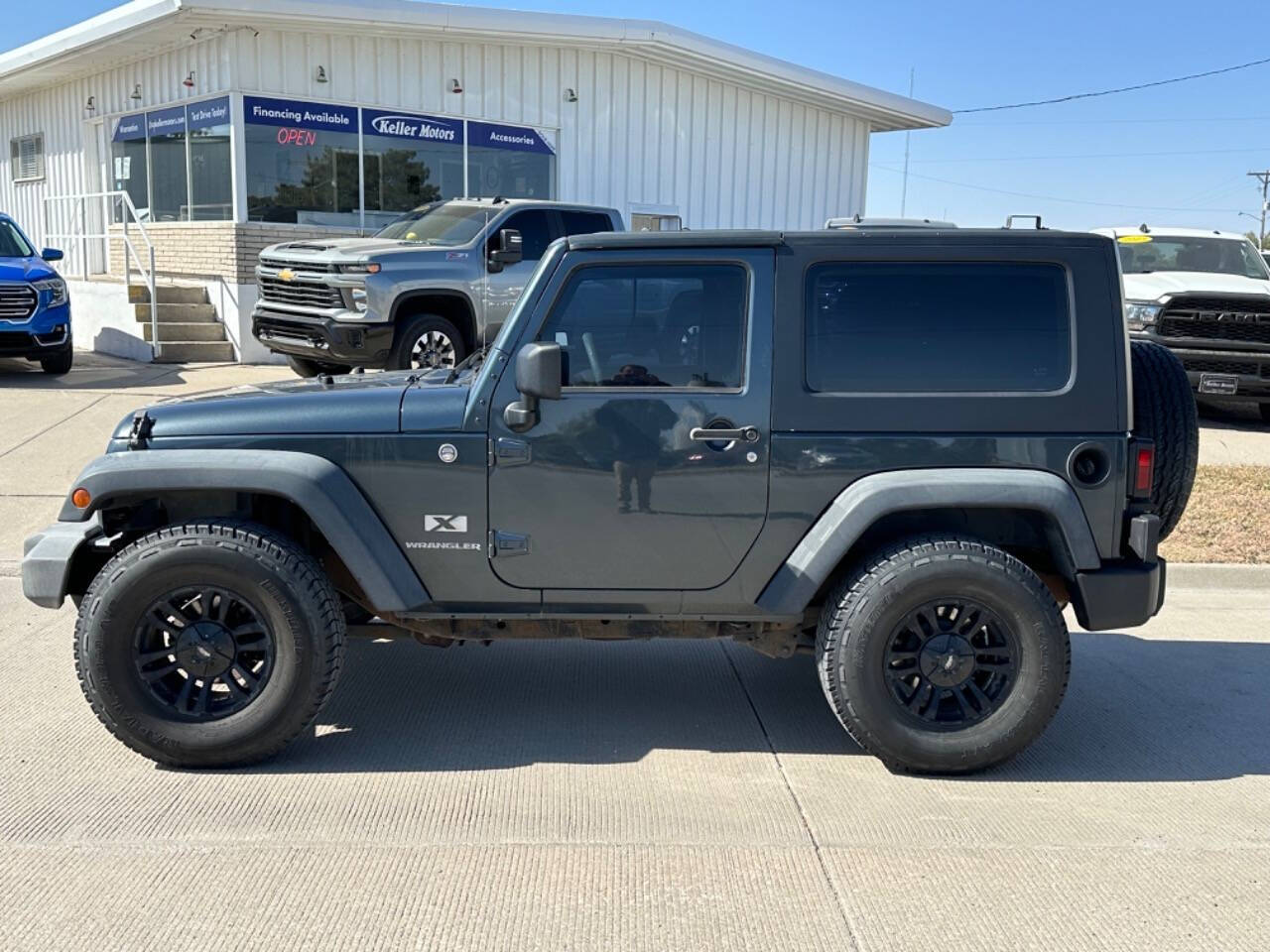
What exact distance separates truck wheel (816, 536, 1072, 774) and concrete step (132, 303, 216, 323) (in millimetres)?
13214

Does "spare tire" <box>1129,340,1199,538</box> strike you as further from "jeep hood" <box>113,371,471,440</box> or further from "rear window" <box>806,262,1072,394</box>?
"jeep hood" <box>113,371,471,440</box>

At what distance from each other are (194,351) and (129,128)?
5259 millimetres

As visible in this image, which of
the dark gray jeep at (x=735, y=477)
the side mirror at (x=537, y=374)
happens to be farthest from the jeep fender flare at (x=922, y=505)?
the side mirror at (x=537, y=374)

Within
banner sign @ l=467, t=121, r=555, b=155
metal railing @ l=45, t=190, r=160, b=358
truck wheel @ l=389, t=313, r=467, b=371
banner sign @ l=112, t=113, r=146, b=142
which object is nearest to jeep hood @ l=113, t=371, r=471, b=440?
truck wheel @ l=389, t=313, r=467, b=371

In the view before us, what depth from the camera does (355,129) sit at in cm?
1608

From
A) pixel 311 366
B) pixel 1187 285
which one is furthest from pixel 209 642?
pixel 1187 285

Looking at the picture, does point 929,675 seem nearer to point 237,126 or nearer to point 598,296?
point 598,296

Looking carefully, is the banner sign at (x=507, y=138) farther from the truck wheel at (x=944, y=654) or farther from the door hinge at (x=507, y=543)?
the truck wheel at (x=944, y=654)

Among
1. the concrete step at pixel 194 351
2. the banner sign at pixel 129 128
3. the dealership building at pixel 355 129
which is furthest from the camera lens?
the banner sign at pixel 129 128

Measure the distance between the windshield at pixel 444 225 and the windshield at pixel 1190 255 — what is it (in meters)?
7.46

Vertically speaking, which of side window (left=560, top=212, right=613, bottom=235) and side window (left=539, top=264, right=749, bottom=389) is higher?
side window (left=560, top=212, right=613, bottom=235)

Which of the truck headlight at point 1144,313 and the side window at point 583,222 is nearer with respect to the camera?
the truck headlight at point 1144,313

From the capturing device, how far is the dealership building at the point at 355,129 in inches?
602

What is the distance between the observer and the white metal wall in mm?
15703
